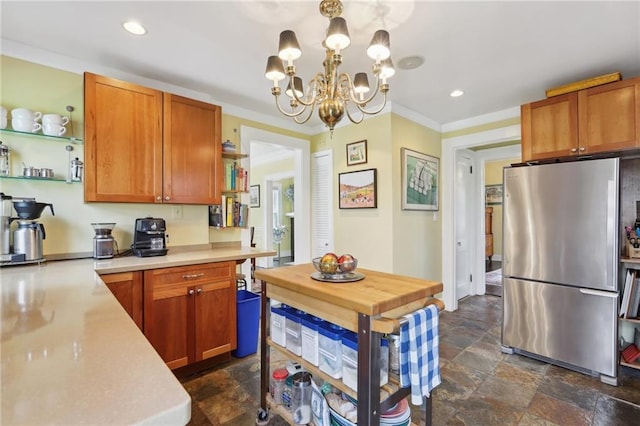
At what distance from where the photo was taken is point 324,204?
3.94 metres

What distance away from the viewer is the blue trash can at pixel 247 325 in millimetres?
2588

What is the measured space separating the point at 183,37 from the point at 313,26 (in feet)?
2.95

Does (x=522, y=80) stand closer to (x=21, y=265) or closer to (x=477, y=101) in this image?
(x=477, y=101)

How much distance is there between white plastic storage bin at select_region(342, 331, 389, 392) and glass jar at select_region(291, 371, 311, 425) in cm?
37

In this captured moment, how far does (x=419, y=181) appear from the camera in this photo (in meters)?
3.49

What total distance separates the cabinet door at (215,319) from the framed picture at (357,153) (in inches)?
77.2

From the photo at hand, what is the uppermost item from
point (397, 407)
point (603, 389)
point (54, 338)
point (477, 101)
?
point (477, 101)

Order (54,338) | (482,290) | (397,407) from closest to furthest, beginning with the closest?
1. (54,338)
2. (397,407)
3. (482,290)

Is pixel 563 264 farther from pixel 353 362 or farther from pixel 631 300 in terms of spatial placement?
pixel 353 362

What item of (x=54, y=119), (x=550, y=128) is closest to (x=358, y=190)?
(x=550, y=128)

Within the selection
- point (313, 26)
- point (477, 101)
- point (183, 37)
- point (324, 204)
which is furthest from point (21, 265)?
point (477, 101)

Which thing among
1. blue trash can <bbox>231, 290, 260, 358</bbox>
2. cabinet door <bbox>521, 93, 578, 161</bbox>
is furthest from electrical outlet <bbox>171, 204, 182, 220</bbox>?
cabinet door <bbox>521, 93, 578, 161</bbox>

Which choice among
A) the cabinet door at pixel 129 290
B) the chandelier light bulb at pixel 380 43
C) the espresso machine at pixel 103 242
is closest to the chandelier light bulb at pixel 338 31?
the chandelier light bulb at pixel 380 43

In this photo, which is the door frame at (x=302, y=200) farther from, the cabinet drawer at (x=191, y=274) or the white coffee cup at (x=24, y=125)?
the white coffee cup at (x=24, y=125)
